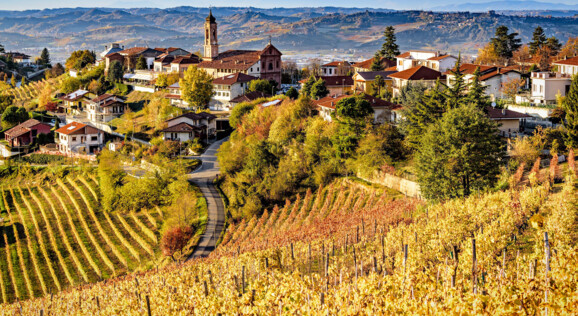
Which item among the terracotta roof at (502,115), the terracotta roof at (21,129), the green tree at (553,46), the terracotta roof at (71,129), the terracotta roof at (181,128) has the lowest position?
the terracotta roof at (21,129)

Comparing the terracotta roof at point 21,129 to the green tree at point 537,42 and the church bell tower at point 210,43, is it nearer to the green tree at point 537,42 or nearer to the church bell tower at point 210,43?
the church bell tower at point 210,43

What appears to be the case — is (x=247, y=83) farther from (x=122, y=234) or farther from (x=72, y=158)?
(x=122, y=234)

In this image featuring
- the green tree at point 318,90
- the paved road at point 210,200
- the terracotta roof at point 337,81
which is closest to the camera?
the paved road at point 210,200

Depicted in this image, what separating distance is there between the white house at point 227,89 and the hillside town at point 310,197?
0.57 ft

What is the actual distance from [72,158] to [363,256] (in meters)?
40.2

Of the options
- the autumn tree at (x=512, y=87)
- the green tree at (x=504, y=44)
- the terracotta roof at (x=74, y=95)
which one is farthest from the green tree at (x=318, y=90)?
the terracotta roof at (x=74, y=95)

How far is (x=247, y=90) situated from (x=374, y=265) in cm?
4763

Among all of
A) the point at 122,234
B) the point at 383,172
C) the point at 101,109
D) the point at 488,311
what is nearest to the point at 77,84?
the point at 101,109

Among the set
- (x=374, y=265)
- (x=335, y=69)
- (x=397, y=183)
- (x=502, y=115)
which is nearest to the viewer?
(x=374, y=265)

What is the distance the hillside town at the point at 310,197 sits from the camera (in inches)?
579

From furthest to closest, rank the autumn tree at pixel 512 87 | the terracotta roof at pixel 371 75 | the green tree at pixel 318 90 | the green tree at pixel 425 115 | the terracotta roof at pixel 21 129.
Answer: the terracotta roof at pixel 21 129, the terracotta roof at pixel 371 75, the green tree at pixel 318 90, the autumn tree at pixel 512 87, the green tree at pixel 425 115

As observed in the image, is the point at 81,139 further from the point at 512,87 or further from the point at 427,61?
the point at 512,87

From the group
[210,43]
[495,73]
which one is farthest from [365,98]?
[210,43]

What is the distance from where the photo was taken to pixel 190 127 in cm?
5006
